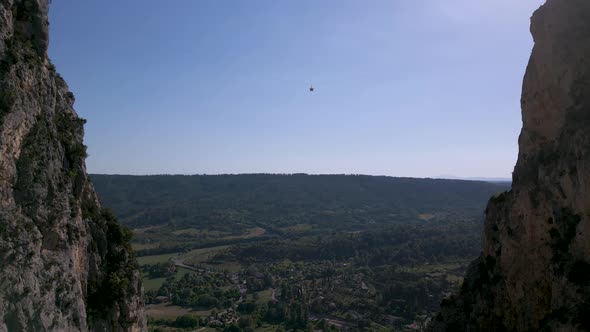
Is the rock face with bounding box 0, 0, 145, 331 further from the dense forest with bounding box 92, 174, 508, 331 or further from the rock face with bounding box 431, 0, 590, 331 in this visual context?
the dense forest with bounding box 92, 174, 508, 331

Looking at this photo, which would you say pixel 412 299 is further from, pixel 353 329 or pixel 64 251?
pixel 64 251

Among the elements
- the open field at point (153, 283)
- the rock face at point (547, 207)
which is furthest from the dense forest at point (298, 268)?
the rock face at point (547, 207)

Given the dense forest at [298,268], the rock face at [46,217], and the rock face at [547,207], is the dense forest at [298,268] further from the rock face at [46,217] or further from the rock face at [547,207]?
the rock face at [46,217]

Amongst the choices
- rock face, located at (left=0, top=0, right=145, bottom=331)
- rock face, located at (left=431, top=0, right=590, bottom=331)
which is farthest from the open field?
rock face, located at (left=431, top=0, right=590, bottom=331)

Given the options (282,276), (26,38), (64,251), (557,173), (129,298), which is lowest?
(282,276)

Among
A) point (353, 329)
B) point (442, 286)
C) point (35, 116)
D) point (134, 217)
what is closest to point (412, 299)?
point (442, 286)

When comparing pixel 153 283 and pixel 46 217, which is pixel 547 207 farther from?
pixel 153 283

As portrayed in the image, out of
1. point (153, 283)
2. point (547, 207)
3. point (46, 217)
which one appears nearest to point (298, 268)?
point (153, 283)
